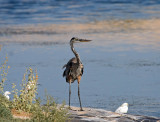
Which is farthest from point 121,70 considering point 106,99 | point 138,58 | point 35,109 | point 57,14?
point 57,14

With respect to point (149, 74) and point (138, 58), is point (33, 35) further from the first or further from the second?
point (149, 74)

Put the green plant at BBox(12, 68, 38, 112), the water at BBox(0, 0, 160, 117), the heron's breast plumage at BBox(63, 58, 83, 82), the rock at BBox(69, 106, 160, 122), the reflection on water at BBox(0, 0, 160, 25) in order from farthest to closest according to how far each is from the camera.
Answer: the reflection on water at BBox(0, 0, 160, 25) → the water at BBox(0, 0, 160, 117) → the heron's breast plumage at BBox(63, 58, 83, 82) → the rock at BBox(69, 106, 160, 122) → the green plant at BBox(12, 68, 38, 112)

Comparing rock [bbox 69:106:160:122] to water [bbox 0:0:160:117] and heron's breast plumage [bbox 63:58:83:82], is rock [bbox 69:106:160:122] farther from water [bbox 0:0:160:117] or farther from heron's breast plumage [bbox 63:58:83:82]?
water [bbox 0:0:160:117]

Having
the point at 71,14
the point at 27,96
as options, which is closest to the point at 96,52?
the point at 27,96

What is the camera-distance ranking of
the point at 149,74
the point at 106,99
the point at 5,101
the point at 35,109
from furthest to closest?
1. the point at 149,74
2. the point at 106,99
3. the point at 5,101
4. the point at 35,109

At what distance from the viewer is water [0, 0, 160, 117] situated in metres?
16.2

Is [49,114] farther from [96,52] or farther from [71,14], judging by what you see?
[71,14]

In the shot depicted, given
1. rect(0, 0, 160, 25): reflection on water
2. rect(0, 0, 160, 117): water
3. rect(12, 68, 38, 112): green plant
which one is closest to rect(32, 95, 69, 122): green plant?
rect(12, 68, 38, 112): green plant

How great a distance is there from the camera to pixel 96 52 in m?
22.7

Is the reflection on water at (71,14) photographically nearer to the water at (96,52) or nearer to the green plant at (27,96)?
the water at (96,52)

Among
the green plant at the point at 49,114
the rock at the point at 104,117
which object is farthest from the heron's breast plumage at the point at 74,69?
the green plant at the point at 49,114

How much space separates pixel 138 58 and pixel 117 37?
18.8 feet

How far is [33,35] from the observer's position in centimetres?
2872

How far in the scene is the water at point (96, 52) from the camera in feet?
53.1
